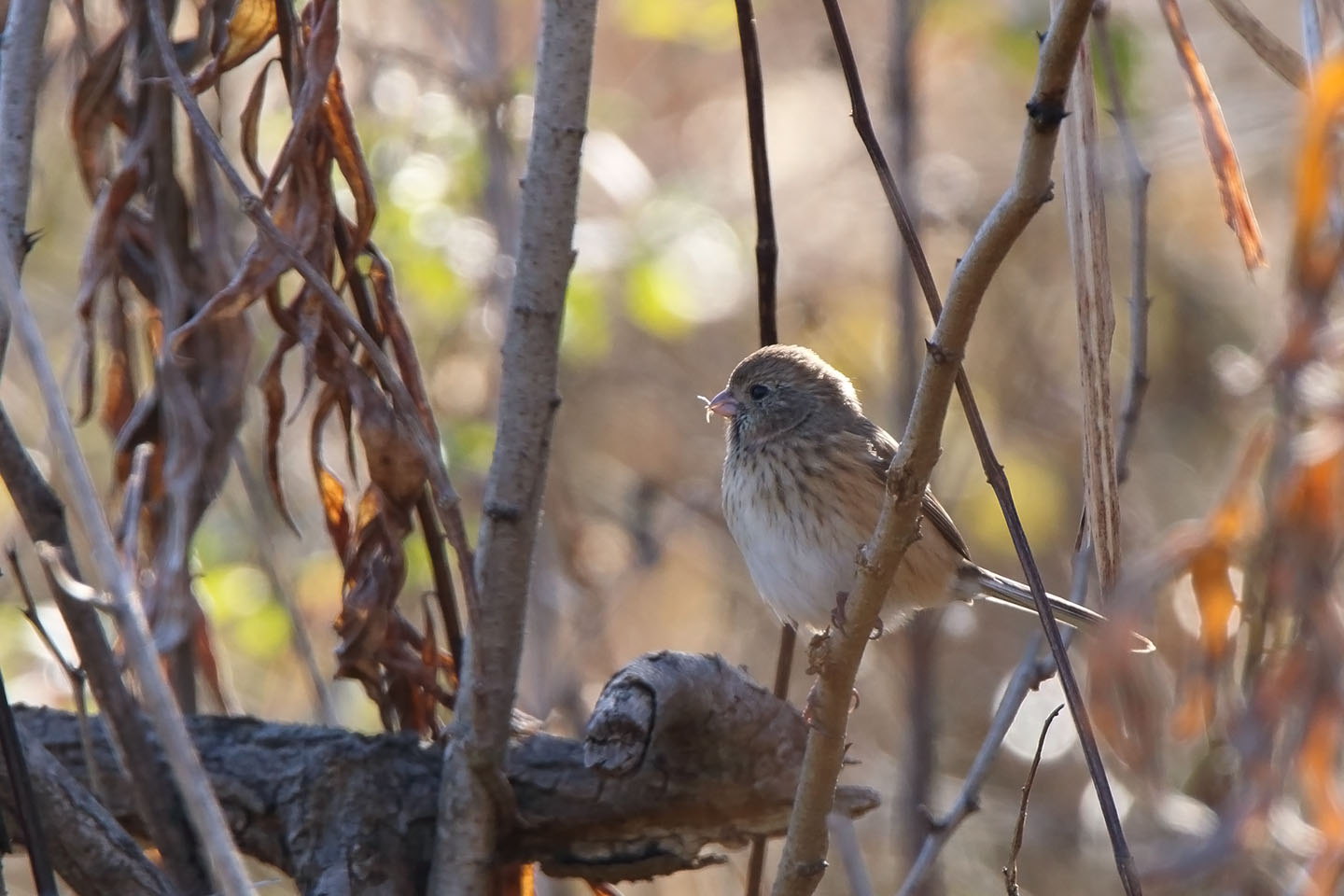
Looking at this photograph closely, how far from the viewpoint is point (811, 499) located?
372 centimetres

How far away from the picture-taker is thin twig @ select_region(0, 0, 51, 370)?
221cm

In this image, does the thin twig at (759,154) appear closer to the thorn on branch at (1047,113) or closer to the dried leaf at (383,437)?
the dried leaf at (383,437)

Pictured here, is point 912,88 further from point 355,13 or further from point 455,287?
point 355,13

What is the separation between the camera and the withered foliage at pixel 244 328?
8.09ft

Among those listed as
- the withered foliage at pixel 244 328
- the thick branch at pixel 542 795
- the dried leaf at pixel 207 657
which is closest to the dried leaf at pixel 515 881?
the thick branch at pixel 542 795

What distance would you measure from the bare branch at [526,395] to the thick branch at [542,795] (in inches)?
7.1

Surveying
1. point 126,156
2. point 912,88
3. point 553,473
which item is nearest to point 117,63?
point 126,156

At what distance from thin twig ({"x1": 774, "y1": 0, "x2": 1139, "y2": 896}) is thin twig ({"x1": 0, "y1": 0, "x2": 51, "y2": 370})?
1224 millimetres

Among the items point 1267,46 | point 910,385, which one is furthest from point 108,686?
point 910,385

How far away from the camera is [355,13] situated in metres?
5.29

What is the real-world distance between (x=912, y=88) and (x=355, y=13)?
2.05m

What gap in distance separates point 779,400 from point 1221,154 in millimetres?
2023

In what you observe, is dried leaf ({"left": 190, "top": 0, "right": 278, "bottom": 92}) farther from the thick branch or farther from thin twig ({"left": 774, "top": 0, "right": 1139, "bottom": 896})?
the thick branch

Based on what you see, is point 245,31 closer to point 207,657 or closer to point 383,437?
point 383,437
